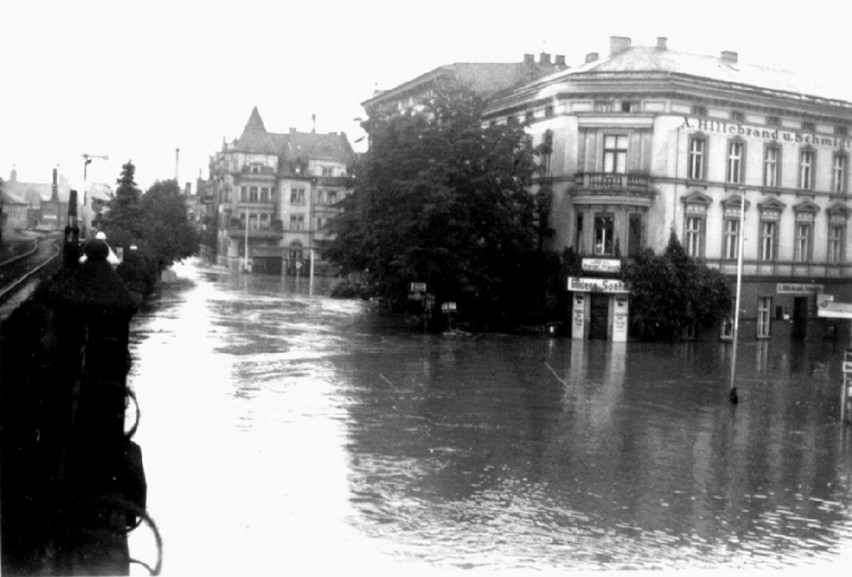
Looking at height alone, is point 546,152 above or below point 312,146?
below

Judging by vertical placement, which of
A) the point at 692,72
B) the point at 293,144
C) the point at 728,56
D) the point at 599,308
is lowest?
the point at 599,308

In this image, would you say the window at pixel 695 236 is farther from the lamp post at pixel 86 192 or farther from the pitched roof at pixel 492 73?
the lamp post at pixel 86 192

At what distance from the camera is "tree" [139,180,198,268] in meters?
65.9

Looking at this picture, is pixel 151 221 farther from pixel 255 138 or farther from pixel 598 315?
pixel 598 315

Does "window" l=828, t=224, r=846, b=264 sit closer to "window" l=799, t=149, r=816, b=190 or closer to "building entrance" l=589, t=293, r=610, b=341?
"window" l=799, t=149, r=816, b=190

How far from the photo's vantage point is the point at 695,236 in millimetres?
43188

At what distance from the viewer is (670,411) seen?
23.7 metres

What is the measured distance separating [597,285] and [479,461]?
80.6 ft

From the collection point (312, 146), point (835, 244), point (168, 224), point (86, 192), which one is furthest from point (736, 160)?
point (168, 224)

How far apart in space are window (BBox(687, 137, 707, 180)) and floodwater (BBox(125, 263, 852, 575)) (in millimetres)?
10819

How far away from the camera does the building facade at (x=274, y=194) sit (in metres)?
54.2

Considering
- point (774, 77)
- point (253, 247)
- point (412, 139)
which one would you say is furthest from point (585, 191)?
point (253, 247)

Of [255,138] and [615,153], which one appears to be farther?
[255,138]

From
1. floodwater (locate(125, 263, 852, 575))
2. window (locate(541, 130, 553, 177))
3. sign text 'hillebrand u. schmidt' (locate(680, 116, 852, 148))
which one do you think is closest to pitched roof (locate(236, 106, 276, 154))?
window (locate(541, 130, 553, 177))
